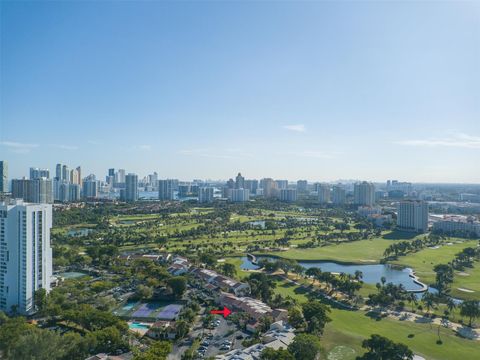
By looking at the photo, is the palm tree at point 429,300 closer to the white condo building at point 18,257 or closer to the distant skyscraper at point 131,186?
the white condo building at point 18,257

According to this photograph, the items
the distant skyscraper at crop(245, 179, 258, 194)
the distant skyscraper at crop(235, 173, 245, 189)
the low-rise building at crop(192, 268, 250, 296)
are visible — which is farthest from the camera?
the distant skyscraper at crop(245, 179, 258, 194)

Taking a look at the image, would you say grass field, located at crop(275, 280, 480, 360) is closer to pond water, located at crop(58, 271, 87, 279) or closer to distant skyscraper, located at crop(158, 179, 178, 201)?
pond water, located at crop(58, 271, 87, 279)

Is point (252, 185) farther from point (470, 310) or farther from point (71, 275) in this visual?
point (470, 310)

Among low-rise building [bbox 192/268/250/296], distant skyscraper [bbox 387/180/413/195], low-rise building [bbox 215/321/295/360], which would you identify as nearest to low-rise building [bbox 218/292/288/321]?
low-rise building [bbox 215/321/295/360]

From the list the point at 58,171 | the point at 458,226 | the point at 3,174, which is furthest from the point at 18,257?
the point at 58,171

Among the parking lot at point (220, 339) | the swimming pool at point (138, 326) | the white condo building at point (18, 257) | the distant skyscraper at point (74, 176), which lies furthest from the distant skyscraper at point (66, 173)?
the parking lot at point (220, 339)

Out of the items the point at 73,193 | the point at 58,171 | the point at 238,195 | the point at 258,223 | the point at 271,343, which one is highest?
the point at 58,171
